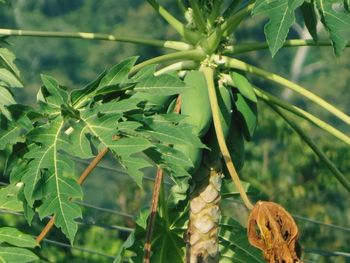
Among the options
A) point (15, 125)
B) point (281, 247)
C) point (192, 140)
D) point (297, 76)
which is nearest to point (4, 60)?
point (15, 125)

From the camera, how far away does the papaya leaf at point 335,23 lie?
326cm

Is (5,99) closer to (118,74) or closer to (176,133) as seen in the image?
(118,74)

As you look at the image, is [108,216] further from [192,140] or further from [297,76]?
Answer: [297,76]

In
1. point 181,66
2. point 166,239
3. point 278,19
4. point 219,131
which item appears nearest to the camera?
point 278,19

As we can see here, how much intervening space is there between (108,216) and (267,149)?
1.95 m

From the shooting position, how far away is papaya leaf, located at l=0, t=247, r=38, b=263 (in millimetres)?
3332

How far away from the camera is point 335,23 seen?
329cm

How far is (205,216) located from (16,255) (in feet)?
1.88

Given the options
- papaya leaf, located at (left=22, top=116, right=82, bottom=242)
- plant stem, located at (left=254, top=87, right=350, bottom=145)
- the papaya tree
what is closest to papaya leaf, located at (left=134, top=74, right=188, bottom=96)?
the papaya tree

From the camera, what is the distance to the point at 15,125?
10.6ft

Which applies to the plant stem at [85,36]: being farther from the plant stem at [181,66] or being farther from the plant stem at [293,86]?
the plant stem at [293,86]

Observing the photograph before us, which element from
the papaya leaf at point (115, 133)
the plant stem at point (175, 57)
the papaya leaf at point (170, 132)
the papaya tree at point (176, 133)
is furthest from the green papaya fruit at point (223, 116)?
the papaya leaf at point (115, 133)

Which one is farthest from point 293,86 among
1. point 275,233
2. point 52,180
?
point 52,180

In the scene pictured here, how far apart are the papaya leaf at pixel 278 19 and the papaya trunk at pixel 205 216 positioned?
553 millimetres
